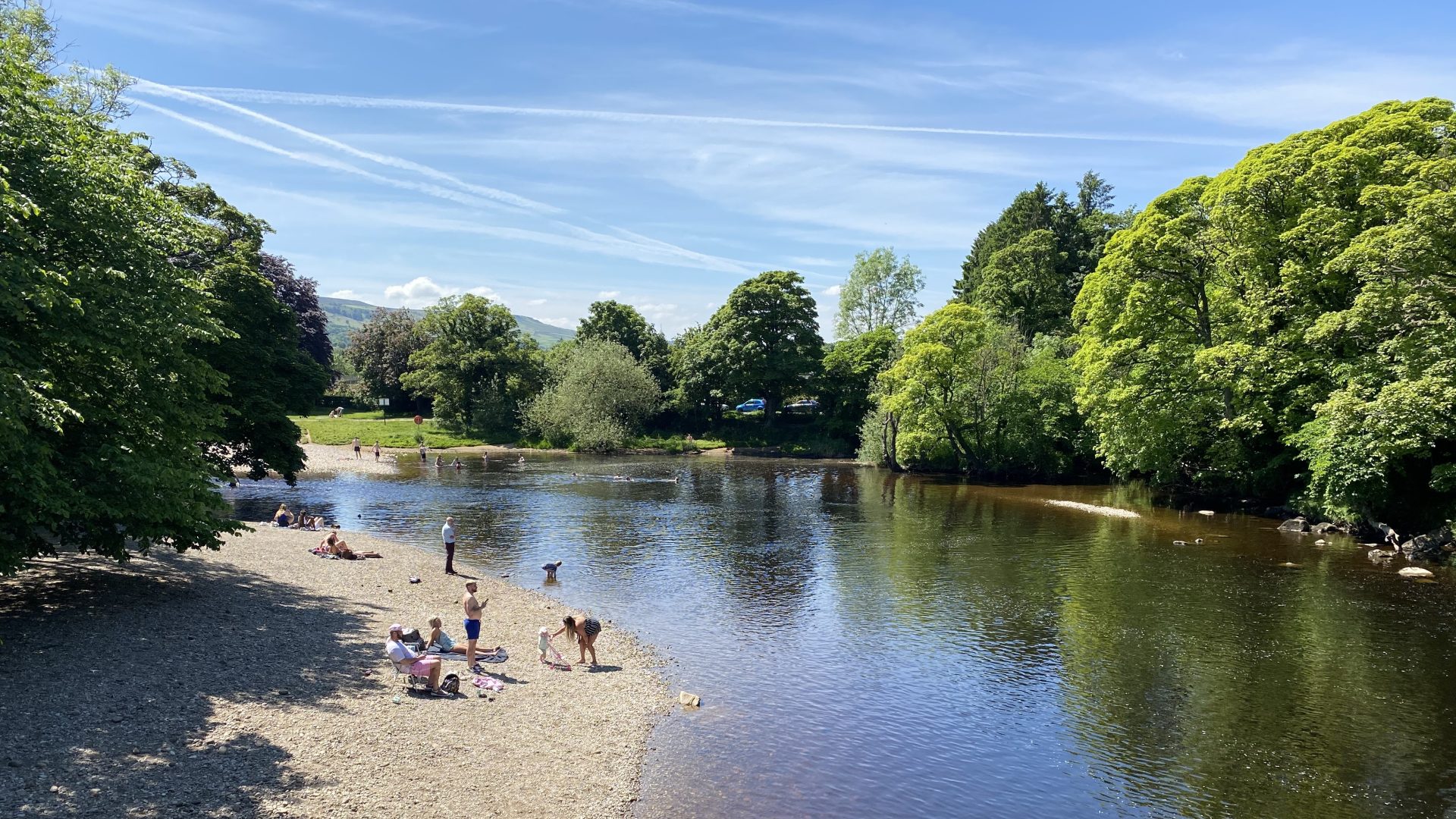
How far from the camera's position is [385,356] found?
381ft

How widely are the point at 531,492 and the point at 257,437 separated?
2113 centimetres

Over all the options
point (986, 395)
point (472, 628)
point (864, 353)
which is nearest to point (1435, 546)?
point (986, 395)

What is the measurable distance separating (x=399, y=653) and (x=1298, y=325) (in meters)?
44.8

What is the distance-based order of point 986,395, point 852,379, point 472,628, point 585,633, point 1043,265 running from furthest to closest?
1. point 852,379
2. point 1043,265
3. point 986,395
4. point 585,633
5. point 472,628

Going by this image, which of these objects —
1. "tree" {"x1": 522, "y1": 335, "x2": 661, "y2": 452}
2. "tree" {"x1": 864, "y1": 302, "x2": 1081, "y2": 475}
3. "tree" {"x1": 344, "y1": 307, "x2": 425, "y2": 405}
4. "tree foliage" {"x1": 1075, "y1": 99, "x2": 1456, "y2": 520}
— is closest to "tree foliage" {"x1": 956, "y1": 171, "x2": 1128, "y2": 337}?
"tree" {"x1": 864, "y1": 302, "x2": 1081, "y2": 475}

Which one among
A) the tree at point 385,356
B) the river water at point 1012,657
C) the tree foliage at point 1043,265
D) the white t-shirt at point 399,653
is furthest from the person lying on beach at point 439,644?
the tree at point 385,356

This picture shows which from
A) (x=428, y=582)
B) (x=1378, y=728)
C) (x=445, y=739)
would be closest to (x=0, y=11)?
(x=428, y=582)

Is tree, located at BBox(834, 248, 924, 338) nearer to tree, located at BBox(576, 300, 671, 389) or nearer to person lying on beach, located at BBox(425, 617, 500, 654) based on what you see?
tree, located at BBox(576, 300, 671, 389)

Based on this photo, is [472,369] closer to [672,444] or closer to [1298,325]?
[672,444]

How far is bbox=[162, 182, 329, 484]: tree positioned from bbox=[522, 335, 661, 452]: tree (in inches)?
1856

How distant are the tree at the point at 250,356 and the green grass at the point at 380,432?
46.8 m

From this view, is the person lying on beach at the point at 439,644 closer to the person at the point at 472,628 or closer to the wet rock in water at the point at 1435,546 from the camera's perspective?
the person at the point at 472,628

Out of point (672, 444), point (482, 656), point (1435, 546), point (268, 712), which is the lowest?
point (482, 656)

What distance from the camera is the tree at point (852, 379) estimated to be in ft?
300
